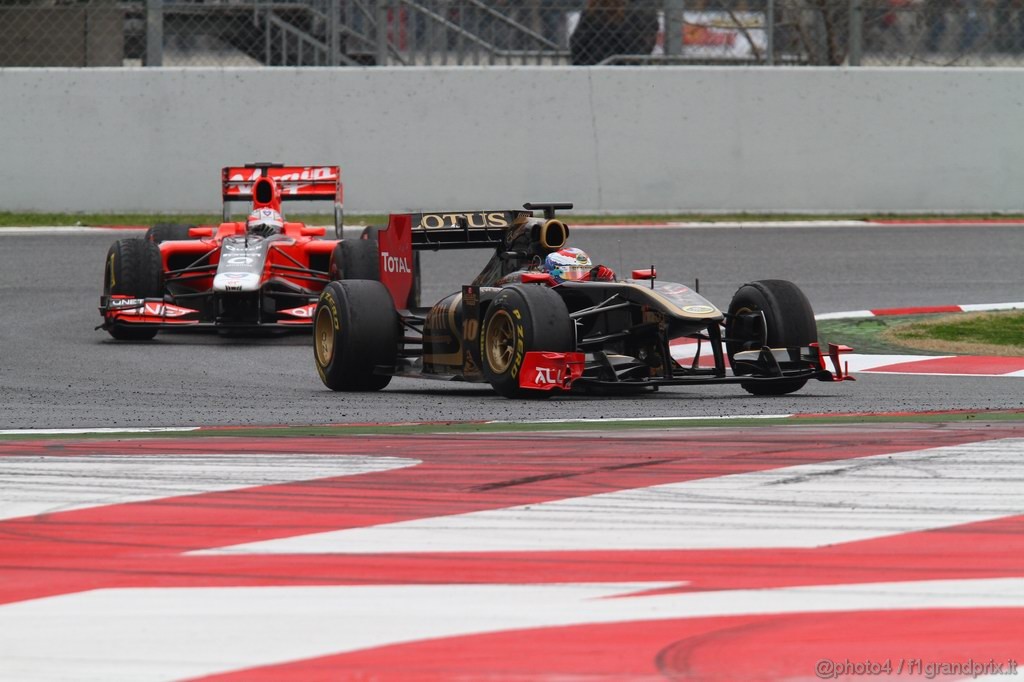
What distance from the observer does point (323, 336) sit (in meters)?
9.66

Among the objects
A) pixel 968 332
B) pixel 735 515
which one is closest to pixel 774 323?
pixel 968 332

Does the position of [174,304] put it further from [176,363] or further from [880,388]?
[880,388]

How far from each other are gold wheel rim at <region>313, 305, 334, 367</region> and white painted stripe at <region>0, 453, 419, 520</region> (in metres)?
3.42

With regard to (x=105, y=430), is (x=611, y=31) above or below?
above

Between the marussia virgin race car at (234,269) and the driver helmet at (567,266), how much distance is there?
341 centimetres

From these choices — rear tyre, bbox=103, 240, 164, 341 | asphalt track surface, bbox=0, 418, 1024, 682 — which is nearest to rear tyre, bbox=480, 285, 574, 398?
asphalt track surface, bbox=0, 418, 1024, 682

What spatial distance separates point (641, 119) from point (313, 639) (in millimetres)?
15482

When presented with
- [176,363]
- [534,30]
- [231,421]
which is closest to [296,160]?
[534,30]

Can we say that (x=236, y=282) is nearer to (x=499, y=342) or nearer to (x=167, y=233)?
(x=167, y=233)

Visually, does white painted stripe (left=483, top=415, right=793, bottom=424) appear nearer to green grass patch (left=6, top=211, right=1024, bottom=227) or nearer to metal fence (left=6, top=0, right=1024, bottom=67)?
green grass patch (left=6, top=211, right=1024, bottom=227)

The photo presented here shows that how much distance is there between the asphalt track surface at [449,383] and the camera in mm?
7938

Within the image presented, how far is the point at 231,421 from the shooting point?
296 inches

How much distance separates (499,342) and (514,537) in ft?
13.2

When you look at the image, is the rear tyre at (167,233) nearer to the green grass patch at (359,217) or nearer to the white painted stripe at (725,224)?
the green grass patch at (359,217)
